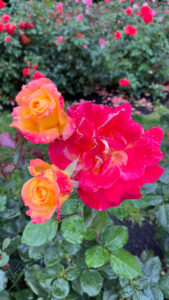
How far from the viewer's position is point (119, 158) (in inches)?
20.4

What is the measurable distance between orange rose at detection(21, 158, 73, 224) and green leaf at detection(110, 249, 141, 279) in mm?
349

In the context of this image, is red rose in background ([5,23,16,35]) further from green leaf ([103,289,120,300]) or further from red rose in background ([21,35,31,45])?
green leaf ([103,289,120,300])

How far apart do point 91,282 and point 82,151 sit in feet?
1.55

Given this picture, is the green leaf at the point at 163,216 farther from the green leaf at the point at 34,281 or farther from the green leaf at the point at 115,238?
the green leaf at the point at 34,281

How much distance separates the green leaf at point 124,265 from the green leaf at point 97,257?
3cm

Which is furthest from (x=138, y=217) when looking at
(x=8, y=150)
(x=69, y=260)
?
(x=8, y=150)

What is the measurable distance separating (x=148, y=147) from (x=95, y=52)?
3335 mm

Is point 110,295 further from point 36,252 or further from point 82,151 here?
point 82,151

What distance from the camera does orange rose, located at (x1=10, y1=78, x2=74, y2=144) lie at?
0.48 metres

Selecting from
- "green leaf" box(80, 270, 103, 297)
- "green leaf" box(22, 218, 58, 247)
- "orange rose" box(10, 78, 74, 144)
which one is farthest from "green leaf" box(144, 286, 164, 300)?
"orange rose" box(10, 78, 74, 144)

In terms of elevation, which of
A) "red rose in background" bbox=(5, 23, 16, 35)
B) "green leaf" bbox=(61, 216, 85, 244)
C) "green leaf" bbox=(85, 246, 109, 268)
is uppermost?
"green leaf" bbox=(61, 216, 85, 244)

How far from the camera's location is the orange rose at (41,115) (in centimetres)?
48

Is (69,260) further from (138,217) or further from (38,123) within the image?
(138,217)

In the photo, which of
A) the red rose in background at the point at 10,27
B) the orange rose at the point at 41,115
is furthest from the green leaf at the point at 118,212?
the red rose in background at the point at 10,27
